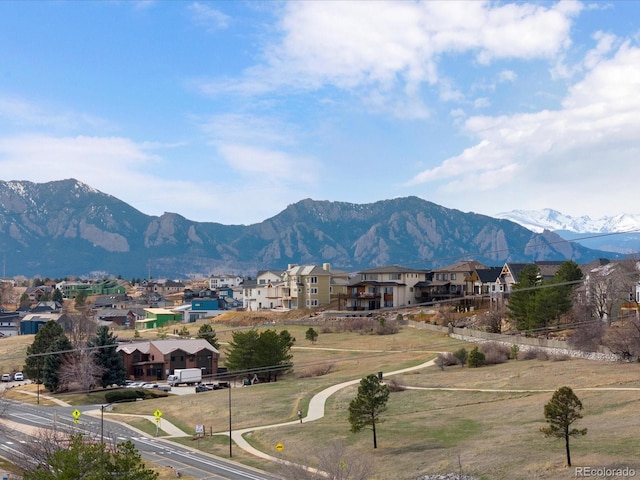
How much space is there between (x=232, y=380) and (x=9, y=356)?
135ft

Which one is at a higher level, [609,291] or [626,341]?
[609,291]

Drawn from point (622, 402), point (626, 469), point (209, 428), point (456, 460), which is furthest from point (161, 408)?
point (626, 469)

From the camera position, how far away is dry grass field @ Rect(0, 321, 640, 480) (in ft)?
121

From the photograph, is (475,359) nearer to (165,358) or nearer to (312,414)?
(312,414)

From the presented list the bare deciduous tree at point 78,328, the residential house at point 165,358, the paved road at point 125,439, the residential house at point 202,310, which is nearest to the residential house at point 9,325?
the bare deciduous tree at point 78,328

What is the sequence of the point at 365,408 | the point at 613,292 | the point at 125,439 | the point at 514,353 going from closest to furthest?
the point at 365,408, the point at 125,439, the point at 514,353, the point at 613,292

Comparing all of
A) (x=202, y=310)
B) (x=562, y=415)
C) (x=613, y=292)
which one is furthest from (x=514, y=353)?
(x=202, y=310)

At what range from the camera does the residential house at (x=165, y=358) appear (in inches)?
3479

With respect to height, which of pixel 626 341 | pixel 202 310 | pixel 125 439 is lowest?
pixel 125 439

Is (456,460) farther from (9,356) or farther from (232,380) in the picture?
(9,356)

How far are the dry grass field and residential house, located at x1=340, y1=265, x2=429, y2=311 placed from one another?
43.2 metres

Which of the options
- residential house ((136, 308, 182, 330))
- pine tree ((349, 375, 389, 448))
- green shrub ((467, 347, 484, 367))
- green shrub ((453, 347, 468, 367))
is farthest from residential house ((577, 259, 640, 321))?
residential house ((136, 308, 182, 330))

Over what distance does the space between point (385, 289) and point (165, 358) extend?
4960 centimetres

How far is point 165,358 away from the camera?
88500mm
